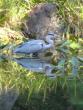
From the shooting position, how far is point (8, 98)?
3.96 meters

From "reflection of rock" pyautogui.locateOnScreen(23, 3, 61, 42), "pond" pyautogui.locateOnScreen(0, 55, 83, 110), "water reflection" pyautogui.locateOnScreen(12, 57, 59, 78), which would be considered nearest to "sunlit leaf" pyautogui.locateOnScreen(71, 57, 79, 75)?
"pond" pyautogui.locateOnScreen(0, 55, 83, 110)

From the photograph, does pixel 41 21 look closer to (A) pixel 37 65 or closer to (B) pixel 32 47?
(B) pixel 32 47

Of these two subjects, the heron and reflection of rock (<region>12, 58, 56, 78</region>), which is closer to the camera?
reflection of rock (<region>12, 58, 56, 78</region>)

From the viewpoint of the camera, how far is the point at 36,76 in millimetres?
4836

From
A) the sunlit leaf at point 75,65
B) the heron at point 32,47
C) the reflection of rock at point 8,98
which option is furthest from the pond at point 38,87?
the heron at point 32,47

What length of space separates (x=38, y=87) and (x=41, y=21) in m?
3.50

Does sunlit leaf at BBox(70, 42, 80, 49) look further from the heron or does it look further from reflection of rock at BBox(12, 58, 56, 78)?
reflection of rock at BBox(12, 58, 56, 78)

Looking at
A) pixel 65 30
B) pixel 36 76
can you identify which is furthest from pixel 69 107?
pixel 65 30

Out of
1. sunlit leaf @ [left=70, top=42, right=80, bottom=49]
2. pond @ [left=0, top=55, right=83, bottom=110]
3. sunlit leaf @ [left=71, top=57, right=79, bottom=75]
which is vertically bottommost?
sunlit leaf @ [left=70, top=42, right=80, bottom=49]

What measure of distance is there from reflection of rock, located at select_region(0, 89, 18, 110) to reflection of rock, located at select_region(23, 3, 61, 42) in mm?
3609

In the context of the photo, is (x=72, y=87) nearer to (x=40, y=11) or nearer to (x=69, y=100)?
(x=69, y=100)

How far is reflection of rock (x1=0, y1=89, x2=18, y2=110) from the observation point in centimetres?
376

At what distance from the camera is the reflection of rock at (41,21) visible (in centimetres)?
771

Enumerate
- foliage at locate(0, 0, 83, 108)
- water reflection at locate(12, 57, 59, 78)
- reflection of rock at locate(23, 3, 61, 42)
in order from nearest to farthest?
foliage at locate(0, 0, 83, 108) → water reflection at locate(12, 57, 59, 78) → reflection of rock at locate(23, 3, 61, 42)
